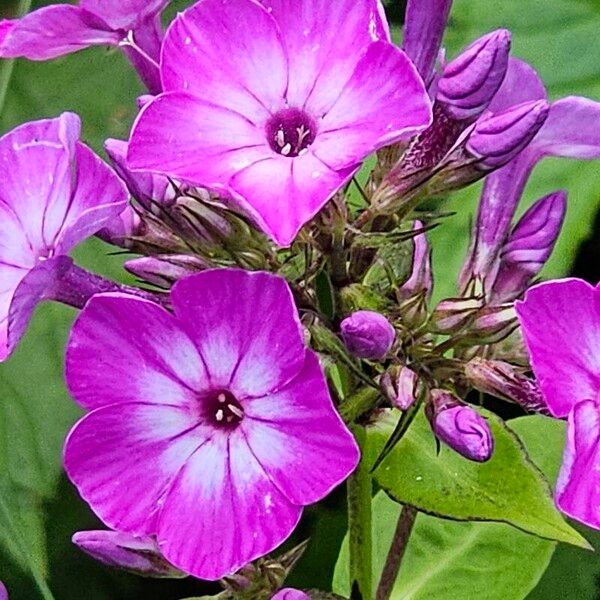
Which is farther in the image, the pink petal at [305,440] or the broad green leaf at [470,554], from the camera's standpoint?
the broad green leaf at [470,554]

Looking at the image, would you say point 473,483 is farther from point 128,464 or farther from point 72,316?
point 72,316

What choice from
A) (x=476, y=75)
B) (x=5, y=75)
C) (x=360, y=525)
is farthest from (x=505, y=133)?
(x=5, y=75)

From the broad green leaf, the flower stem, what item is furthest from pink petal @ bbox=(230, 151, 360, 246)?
the broad green leaf

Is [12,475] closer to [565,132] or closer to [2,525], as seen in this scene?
[2,525]

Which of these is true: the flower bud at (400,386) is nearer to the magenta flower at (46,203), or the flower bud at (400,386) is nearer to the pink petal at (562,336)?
the pink petal at (562,336)

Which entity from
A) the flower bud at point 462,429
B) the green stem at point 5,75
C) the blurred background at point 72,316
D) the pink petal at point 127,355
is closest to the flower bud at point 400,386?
the flower bud at point 462,429
